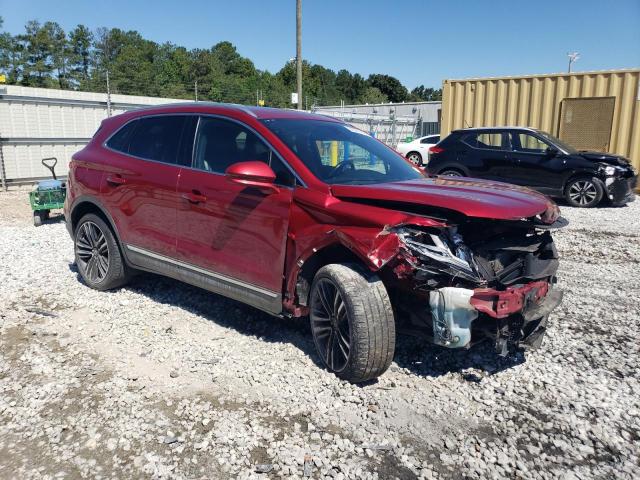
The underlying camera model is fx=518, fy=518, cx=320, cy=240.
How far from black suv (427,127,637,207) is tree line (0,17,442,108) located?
23084 mm

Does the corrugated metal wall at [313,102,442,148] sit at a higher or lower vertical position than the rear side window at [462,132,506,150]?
higher

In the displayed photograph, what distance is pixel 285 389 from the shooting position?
3.38 metres

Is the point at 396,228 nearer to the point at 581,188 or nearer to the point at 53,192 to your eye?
the point at 53,192

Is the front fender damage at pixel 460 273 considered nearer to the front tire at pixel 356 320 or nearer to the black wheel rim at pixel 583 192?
the front tire at pixel 356 320

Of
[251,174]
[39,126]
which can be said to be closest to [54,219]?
[39,126]

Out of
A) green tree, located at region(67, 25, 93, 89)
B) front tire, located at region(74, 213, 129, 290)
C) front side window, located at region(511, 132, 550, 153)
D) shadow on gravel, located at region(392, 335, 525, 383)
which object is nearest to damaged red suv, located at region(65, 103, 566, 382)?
front tire, located at region(74, 213, 129, 290)

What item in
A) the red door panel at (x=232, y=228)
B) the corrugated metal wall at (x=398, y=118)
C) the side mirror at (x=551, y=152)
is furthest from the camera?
the corrugated metal wall at (x=398, y=118)

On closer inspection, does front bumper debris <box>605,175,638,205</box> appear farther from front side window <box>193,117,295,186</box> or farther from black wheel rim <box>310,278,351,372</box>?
black wheel rim <box>310,278,351,372</box>

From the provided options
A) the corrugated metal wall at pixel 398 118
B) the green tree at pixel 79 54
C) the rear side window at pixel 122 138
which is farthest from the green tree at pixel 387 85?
the rear side window at pixel 122 138

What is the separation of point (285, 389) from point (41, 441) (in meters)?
1.41

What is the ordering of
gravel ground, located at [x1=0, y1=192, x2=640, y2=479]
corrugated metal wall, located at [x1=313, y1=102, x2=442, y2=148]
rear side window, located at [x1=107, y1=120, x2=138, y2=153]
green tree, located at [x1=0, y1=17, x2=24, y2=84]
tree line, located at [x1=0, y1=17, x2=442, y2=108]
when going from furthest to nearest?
green tree, located at [x1=0, y1=17, x2=24, y2=84], tree line, located at [x1=0, y1=17, x2=442, y2=108], corrugated metal wall, located at [x1=313, y1=102, x2=442, y2=148], rear side window, located at [x1=107, y1=120, x2=138, y2=153], gravel ground, located at [x1=0, y1=192, x2=640, y2=479]

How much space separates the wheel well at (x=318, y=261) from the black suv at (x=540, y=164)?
8913 millimetres

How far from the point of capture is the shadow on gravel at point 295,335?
368 cm

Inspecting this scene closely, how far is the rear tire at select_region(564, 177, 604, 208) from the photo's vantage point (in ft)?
35.4
